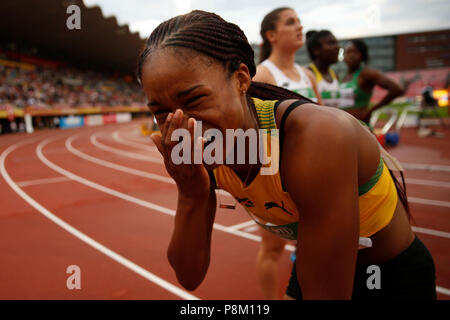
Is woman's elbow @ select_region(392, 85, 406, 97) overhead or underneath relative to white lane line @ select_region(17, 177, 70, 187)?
overhead

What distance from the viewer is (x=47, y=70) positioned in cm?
3025

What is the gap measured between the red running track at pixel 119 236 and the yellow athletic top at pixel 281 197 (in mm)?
1771

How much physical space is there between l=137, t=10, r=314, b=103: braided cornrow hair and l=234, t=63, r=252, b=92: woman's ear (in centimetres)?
2

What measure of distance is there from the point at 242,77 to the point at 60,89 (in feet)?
105

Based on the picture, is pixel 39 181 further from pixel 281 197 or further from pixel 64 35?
pixel 64 35

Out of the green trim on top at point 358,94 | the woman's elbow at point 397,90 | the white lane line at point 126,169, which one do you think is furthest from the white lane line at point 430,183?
the white lane line at point 126,169

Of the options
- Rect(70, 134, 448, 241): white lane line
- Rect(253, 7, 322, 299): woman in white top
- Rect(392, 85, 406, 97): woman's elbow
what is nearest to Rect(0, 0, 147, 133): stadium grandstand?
Rect(70, 134, 448, 241): white lane line

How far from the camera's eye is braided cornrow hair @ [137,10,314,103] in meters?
1.08

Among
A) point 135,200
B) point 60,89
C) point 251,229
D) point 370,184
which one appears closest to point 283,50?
point 370,184

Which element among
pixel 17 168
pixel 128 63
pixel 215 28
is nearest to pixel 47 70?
pixel 128 63

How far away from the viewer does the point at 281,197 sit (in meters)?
1.18

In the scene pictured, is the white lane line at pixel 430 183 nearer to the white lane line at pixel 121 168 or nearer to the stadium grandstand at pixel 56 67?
the white lane line at pixel 121 168

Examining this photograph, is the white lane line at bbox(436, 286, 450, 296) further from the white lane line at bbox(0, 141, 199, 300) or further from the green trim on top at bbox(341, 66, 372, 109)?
the green trim on top at bbox(341, 66, 372, 109)
